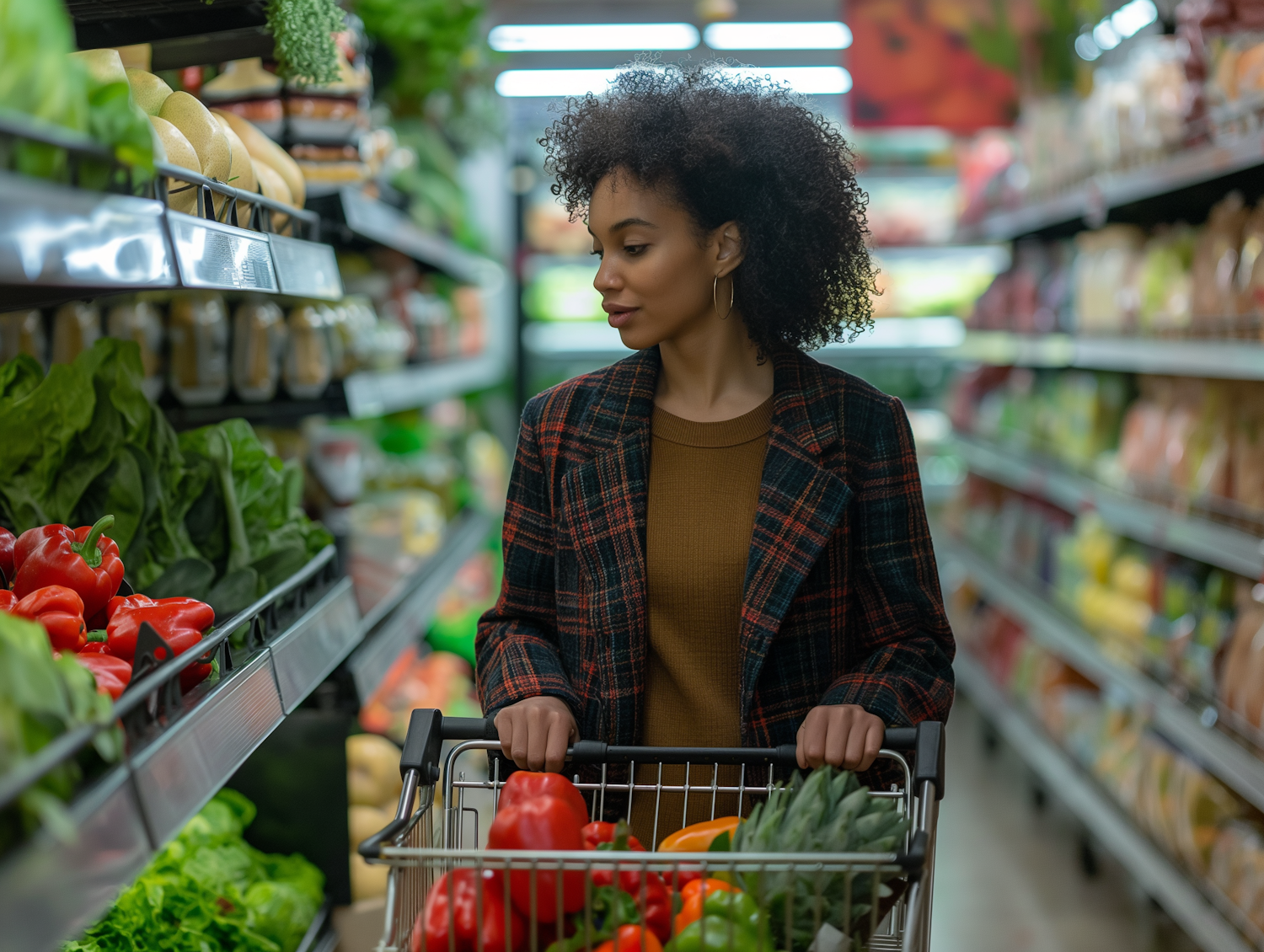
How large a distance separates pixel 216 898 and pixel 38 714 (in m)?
1.28

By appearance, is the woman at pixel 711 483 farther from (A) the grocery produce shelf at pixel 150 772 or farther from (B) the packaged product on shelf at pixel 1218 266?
(B) the packaged product on shelf at pixel 1218 266

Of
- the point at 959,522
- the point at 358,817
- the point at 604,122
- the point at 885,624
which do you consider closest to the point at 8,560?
the point at 604,122

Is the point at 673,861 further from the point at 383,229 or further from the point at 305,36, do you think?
the point at 383,229

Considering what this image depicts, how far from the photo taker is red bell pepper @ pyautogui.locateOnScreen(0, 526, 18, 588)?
1.40 meters

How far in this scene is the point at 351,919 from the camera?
227 centimetres

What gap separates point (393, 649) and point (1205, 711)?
1893 mm

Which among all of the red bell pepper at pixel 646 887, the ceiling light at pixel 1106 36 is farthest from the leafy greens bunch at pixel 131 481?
the ceiling light at pixel 1106 36

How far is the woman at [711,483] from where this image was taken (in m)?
1.61

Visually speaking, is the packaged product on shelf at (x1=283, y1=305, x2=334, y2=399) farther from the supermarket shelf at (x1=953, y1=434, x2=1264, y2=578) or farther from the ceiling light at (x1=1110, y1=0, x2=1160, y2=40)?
the ceiling light at (x1=1110, y1=0, x2=1160, y2=40)

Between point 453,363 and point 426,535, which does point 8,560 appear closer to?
point 426,535

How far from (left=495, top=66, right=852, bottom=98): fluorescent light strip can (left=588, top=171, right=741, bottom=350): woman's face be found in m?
5.09

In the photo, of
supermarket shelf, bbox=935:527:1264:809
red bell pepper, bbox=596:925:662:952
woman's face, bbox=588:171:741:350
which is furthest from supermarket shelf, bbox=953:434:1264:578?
red bell pepper, bbox=596:925:662:952

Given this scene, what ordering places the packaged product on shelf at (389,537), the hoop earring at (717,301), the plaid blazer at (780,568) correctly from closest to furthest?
the plaid blazer at (780,568) < the hoop earring at (717,301) < the packaged product on shelf at (389,537)

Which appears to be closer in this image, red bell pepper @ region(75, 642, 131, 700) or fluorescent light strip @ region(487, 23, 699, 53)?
red bell pepper @ region(75, 642, 131, 700)
